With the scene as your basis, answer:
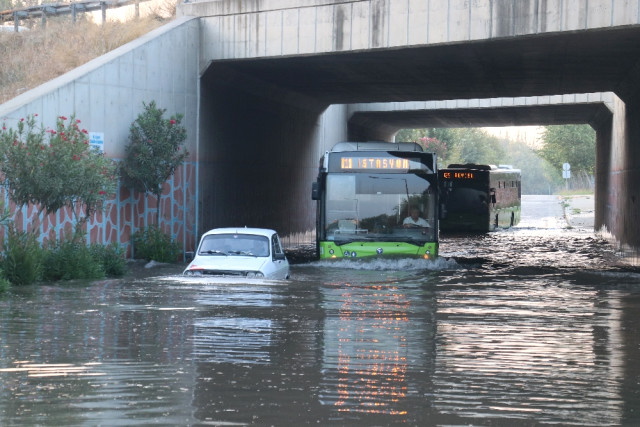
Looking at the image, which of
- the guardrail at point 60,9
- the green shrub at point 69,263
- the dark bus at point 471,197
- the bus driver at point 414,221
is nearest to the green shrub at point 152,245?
the green shrub at point 69,263

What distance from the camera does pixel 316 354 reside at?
423 inches

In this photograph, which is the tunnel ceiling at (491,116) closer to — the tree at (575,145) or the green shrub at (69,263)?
the green shrub at (69,263)

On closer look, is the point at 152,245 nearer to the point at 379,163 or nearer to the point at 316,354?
the point at 379,163

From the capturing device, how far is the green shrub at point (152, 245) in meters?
24.2

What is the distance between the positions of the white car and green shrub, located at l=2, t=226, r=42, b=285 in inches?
107

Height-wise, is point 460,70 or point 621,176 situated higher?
point 460,70

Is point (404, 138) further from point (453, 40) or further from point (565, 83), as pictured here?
point (453, 40)

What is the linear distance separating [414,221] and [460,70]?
700cm

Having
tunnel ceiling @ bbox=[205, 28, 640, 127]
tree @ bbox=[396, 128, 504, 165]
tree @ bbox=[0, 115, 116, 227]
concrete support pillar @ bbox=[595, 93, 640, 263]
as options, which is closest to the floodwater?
tree @ bbox=[0, 115, 116, 227]

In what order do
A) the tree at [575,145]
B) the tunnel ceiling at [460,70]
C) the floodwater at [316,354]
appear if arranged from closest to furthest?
the floodwater at [316,354] < the tunnel ceiling at [460,70] < the tree at [575,145]

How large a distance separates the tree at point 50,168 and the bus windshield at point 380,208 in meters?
6.50

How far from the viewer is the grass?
28.9m

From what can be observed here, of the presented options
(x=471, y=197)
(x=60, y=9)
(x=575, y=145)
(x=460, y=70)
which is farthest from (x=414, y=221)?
(x=575, y=145)

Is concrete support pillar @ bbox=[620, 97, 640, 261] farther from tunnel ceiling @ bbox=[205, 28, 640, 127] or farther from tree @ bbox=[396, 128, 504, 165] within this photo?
tree @ bbox=[396, 128, 504, 165]
